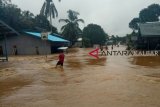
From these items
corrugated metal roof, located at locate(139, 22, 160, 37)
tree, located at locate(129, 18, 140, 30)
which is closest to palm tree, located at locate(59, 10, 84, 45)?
corrugated metal roof, located at locate(139, 22, 160, 37)

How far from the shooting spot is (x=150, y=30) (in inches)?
1809

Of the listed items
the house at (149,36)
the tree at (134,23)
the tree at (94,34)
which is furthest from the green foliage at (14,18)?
the tree at (134,23)

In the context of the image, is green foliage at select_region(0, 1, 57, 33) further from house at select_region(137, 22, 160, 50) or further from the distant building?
house at select_region(137, 22, 160, 50)

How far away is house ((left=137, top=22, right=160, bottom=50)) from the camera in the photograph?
146 feet

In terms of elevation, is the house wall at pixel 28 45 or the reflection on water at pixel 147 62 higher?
the house wall at pixel 28 45

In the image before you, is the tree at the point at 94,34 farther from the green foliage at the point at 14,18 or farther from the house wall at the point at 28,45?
the house wall at the point at 28,45

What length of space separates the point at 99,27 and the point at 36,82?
250 ft

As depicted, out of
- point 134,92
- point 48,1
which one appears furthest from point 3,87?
point 48,1

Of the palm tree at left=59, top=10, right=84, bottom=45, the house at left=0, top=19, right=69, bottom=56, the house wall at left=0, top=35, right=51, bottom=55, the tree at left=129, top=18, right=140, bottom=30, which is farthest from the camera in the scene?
the tree at left=129, top=18, right=140, bottom=30

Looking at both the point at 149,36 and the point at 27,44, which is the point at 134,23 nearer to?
the point at 149,36

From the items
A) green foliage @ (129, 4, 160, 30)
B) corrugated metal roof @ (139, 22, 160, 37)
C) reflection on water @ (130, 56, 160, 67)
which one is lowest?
reflection on water @ (130, 56, 160, 67)

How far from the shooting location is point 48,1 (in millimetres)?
53031

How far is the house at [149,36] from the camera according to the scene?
146 feet

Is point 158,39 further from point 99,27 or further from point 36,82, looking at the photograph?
point 99,27
